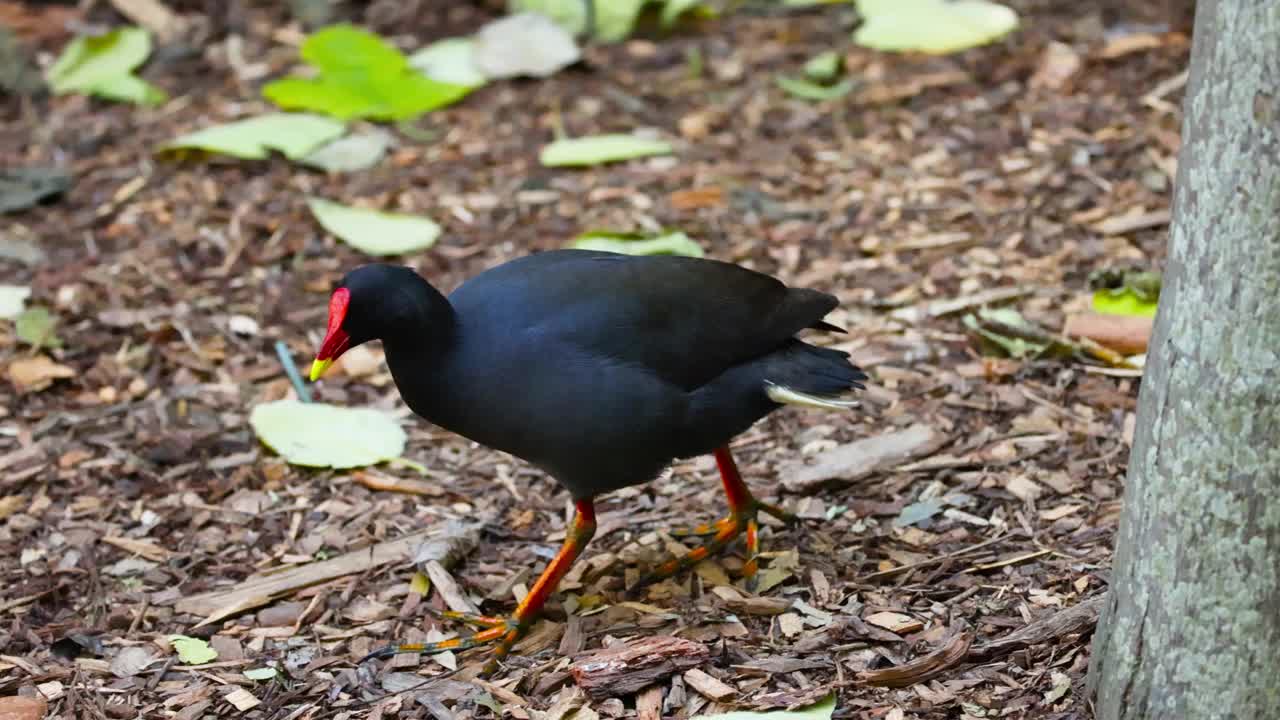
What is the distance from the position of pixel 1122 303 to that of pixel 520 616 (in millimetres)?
2649

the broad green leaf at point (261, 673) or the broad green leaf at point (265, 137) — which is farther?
the broad green leaf at point (265, 137)

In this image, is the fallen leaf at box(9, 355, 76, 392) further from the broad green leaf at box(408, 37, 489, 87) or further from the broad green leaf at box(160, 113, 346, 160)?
the broad green leaf at box(408, 37, 489, 87)

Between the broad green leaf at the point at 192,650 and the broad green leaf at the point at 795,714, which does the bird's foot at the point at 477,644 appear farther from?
the broad green leaf at the point at 795,714

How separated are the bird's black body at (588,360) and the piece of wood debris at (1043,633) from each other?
81 centimetres

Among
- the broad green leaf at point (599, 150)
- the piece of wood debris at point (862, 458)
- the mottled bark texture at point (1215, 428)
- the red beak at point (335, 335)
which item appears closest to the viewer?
the mottled bark texture at point (1215, 428)

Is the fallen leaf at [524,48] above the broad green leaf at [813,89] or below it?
above

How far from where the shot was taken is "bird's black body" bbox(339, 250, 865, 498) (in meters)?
3.83

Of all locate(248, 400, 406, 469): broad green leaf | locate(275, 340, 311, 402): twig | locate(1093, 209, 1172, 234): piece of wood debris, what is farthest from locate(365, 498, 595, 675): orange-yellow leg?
locate(1093, 209, 1172, 234): piece of wood debris

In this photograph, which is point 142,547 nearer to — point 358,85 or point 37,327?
point 37,327

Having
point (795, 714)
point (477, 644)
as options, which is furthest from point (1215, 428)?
point (477, 644)

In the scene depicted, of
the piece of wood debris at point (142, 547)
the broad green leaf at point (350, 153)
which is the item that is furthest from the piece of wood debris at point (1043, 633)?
the broad green leaf at point (350, 153)

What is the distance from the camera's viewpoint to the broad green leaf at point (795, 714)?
3.45 metres

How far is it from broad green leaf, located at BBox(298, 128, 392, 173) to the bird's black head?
11.0 feet

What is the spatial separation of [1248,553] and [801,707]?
1125 millimetres
